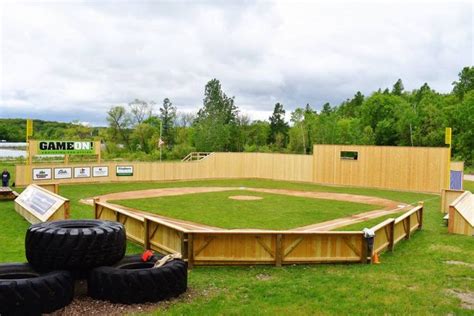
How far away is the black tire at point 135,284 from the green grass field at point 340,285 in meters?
0.38

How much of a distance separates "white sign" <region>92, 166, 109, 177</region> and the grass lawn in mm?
9440

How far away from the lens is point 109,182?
107 feet

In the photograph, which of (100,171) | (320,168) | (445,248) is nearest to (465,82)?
(320,168)

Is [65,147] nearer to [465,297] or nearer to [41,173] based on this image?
[41,173]

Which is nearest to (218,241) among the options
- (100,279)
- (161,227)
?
(161,227)

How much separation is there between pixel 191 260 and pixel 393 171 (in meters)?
24.9

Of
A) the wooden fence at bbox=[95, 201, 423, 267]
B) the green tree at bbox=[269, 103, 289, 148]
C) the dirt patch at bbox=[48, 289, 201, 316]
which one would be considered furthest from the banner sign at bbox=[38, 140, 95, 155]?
the green tree at bbox=[269, 103, 289, 148]

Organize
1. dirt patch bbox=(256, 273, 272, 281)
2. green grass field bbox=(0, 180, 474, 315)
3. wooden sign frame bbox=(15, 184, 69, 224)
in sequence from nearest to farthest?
green grass field bbox=(0, 180, 474, 315)
dirt patch bbox=(256, 273, 272, 281)
wooden sign frame bbox=(15, 184, 69, 224)

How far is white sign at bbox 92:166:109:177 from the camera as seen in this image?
32031mm

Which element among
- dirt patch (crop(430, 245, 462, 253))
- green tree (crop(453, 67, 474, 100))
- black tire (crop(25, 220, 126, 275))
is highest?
green tree (crop(453, 67, 474, 100))

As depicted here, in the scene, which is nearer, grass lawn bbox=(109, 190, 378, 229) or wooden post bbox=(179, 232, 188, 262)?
wooden post bbox=(179, 232, 188, 262)

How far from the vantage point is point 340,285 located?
9.03m

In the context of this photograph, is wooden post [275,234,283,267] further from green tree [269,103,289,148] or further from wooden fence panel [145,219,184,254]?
green tree [269,103,289,148]

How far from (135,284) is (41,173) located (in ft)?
79.5
